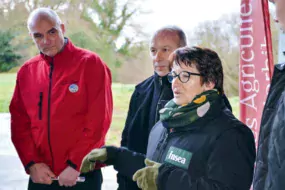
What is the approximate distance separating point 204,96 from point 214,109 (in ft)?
0.19

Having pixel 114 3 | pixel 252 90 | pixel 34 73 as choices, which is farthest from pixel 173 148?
pixel 114 3

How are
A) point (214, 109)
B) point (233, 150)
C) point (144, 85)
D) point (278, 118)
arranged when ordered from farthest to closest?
point (144, 85)
point (214, 109)
point (233, 150)
point (278, 118)

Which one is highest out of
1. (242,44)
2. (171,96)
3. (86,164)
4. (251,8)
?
(251,8)

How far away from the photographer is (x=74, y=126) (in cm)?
193

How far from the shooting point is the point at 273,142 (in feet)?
3.03

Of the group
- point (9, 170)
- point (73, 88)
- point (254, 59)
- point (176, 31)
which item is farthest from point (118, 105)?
point (176, 31)

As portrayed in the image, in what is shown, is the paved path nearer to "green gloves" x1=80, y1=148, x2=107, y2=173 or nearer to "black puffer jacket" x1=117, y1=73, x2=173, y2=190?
"black puffer jacket" x1=117, y1=73, x2=173, y2=190

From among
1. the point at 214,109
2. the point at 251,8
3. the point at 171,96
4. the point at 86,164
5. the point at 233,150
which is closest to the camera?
the point at 233,150

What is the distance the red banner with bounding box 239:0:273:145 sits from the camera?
2.75m

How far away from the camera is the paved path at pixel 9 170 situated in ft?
11.2

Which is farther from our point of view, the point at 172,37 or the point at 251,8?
the point at 251,8

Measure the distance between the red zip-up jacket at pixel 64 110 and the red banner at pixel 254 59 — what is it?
136 centimetres

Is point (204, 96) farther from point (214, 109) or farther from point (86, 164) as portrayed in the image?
point (86, 164)

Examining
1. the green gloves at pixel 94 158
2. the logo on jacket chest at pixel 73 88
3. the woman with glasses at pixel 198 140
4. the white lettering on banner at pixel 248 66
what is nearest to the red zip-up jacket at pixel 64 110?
the logo on jacket chest at pixel 73 88
